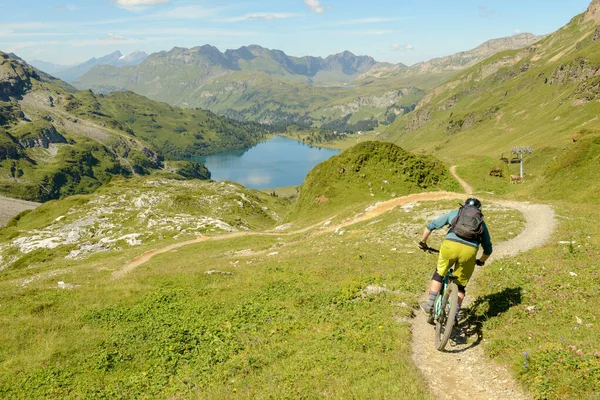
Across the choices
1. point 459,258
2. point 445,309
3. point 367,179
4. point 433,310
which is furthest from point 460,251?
point 367,179

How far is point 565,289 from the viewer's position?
549 inches

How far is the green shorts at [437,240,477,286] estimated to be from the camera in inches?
452

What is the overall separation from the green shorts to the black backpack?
363 mm

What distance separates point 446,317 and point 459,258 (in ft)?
7.62

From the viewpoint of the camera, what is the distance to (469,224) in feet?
37.2

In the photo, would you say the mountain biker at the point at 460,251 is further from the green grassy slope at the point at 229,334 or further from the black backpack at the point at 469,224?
the green grassy slope at the point at 229,334

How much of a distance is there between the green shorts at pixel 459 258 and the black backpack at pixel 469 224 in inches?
14.3

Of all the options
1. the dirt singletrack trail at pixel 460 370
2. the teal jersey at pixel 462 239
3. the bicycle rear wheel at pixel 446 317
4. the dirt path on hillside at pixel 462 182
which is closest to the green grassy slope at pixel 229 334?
the dirt singletrack trail at pixel 460 370

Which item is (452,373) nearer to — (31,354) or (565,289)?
(565,289)

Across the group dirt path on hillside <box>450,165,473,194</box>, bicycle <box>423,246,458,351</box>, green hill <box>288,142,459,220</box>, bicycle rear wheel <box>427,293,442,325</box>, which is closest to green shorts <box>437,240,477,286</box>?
bicycle <box>423,246,458,351</box>

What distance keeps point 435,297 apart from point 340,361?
4.18 meters

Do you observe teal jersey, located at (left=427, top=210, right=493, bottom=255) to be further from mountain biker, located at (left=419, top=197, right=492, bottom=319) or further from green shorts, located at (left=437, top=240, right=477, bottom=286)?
green shorts, located at (left=437, top=240, right=477, bottom=286)

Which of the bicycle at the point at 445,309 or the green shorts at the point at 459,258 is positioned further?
the bicycle at the point at 445,309

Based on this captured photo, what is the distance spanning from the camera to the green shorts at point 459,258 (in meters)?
11.5
